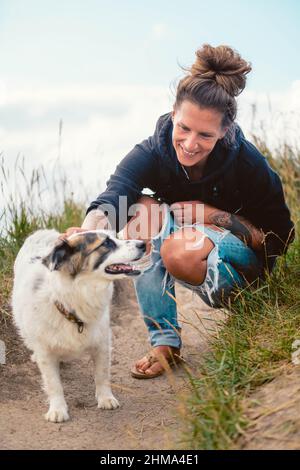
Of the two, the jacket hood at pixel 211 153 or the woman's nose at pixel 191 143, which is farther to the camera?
the jacket hood at pixel 211 153

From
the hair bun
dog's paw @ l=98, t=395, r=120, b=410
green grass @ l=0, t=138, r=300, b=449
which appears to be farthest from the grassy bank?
the hair bun

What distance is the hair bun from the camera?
132 inches

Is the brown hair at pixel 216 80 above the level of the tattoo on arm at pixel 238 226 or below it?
above

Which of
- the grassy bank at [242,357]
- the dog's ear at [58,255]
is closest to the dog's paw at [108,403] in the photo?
the grassy bank at [242,357]

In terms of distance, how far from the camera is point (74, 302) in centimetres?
333

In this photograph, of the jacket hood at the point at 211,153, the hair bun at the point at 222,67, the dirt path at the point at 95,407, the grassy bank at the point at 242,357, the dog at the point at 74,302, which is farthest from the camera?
the jacket hood at the point at 211,153

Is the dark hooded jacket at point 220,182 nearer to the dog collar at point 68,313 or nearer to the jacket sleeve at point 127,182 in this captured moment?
the jacket sleeve at point 127,182

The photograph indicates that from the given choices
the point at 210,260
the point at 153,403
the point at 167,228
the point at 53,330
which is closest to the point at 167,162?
the point at 167,228

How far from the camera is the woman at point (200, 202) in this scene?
3.38m

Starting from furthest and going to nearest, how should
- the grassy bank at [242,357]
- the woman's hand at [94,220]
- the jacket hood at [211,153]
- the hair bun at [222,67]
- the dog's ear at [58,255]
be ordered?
the jacket hood at [211,153] → the woman's hand at [94,220] → the hair bun at [222,67] → the dog's ear at [58,255] → the grassy bank at [242,357]

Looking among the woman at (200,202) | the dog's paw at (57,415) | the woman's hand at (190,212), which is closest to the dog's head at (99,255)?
the woman at (200,202)

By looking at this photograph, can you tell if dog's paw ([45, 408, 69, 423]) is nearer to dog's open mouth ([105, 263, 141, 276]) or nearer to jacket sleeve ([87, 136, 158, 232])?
dog's open mouth ([105, 263, 141, 276])

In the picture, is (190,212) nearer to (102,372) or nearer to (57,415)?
(102,372)

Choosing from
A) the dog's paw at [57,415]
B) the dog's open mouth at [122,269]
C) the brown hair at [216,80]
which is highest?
the brown hair at [216,80]
